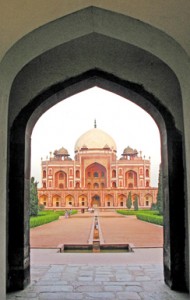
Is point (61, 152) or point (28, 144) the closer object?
point (28, 144)

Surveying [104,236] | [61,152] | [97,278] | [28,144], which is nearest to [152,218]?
[104,236]

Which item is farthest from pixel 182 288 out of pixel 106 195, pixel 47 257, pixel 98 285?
pixel 106 195

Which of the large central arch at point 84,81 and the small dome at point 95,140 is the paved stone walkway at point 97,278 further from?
the small dome at point 95,140

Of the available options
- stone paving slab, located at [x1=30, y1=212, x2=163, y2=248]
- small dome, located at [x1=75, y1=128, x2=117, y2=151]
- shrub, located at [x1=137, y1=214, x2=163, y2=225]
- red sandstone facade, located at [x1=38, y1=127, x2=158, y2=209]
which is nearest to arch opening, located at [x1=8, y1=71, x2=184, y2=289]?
stone paving slab, located at [x1=30, y1=212, x2=163, y2=248]

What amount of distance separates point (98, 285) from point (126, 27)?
122 inches

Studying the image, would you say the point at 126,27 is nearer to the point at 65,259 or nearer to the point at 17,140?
the point at 17,140

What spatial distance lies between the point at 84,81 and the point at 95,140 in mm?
39294

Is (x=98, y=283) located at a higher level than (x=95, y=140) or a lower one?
lower

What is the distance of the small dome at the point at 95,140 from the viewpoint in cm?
4359

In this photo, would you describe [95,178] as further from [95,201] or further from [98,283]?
[98,283]

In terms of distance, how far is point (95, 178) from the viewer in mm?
45844

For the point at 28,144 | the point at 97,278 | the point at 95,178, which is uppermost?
the point at 95,178

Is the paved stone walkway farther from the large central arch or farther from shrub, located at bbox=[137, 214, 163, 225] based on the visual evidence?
shrub, located at bbox=[137, 214, 163, 225]

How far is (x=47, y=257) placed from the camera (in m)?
7.16
